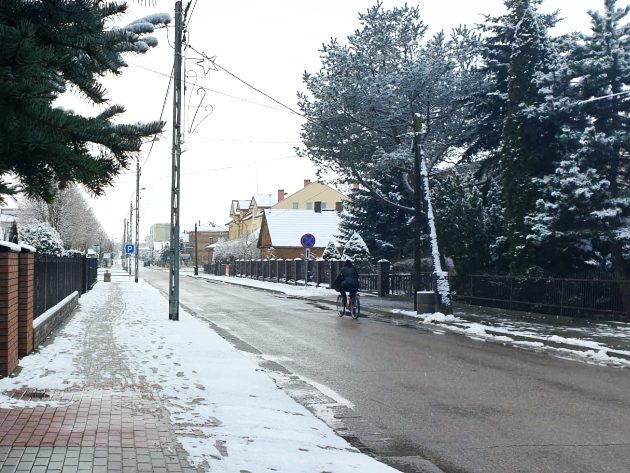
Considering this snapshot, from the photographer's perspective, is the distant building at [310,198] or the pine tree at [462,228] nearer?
the pine tree at [462,228]

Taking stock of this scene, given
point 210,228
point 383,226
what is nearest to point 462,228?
point 383,226

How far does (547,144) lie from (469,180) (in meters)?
6.60

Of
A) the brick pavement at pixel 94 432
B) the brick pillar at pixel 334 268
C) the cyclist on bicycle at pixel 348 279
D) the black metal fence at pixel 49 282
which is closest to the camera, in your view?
the brick pavement at pixel 94 432

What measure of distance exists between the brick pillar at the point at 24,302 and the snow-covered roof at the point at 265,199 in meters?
87.2

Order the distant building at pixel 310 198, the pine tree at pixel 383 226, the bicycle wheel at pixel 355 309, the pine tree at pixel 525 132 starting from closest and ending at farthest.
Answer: the bicycle wheel at pixel 355 309 → the pine tree at pixel 525 132 → the pine tree at pixel 383 226 → the distant building at pixel 310 198

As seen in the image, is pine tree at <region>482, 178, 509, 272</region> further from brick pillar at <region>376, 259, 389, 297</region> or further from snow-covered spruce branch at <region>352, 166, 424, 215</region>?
brick pillar at <region>376, 259, 389, 297</region>

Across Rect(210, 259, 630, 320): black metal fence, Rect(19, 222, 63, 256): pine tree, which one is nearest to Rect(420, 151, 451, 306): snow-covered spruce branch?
Rect(210, 259, 630, 320): black metal fence

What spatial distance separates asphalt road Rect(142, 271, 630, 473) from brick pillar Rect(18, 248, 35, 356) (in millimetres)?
3537

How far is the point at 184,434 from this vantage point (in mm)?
5543

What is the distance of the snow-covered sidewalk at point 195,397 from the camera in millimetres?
5070

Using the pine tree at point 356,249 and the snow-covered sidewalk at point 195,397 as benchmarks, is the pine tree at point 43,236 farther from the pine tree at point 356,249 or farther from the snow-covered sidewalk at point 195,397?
the snow-covered sidewalk at point 195,397

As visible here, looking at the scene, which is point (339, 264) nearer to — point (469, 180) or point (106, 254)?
point (469, 180)

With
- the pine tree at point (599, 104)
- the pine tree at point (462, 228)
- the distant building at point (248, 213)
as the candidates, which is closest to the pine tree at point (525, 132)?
the pine tree at point (599, 104)

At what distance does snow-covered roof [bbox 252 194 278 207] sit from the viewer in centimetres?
9731
